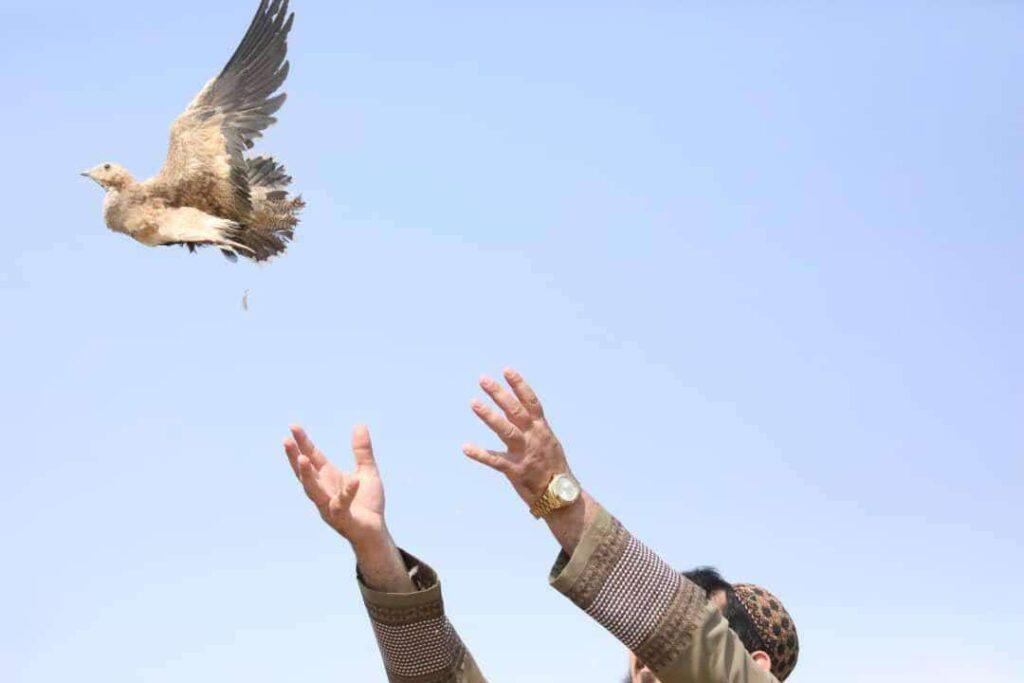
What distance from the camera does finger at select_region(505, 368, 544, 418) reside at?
13.3 ft

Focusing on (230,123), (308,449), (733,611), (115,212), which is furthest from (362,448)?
(230,123)

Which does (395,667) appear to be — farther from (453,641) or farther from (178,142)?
(178,142)

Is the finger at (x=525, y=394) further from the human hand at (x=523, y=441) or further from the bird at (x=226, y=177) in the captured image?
the bird at (x=226, y=177)

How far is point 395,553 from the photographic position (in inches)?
177

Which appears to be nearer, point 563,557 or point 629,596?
point 629,596

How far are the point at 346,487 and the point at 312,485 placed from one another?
0.14 meters

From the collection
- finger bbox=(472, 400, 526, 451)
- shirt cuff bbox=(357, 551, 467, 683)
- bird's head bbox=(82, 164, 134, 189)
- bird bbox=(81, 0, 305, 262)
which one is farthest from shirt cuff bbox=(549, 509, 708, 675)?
bird's head bbox=(82, 164, 134, 189)

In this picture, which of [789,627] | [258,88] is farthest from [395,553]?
[258,88]

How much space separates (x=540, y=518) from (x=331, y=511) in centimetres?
59

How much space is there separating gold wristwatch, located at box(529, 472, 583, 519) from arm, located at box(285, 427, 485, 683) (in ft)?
1.71

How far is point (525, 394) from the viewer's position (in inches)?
160

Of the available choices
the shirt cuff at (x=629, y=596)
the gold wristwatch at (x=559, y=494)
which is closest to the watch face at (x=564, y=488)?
the gold wristwatch at (x=559, y=494)

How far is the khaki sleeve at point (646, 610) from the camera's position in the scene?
4109 millimetres

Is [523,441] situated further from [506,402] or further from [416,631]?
[416,631]
